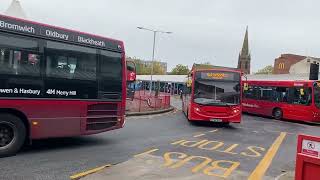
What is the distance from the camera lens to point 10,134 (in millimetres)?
10555

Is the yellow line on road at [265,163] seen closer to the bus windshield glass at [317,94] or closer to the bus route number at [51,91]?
the bus route number at [51,91]

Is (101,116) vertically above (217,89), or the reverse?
(217,89)

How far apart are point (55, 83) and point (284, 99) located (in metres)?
21.9

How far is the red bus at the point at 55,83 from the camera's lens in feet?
33.9

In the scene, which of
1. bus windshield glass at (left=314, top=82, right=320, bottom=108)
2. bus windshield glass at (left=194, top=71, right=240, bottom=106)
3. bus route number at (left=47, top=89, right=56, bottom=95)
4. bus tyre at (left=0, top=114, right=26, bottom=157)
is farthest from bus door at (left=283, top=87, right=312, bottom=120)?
bus tyre at (left=0, top=114, right=26, bottom=157)

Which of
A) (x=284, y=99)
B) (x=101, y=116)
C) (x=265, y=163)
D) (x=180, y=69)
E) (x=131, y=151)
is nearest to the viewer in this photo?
(x=265, y=163)

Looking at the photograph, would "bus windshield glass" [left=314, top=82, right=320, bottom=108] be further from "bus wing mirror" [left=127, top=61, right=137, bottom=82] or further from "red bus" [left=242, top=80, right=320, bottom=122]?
"bus wing mirror" [left=127, top=61, right=137, bottom=82]

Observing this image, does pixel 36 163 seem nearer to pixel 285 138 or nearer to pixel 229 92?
pixel 285 138

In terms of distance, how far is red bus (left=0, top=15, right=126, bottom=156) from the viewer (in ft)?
33.9

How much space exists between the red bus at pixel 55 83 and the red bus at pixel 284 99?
1798 centimetres

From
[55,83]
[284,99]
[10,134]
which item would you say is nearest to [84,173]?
[10,134]

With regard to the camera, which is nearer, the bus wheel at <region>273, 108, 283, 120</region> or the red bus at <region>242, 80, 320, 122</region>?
the red bus at <region>242, 80, 320, 122</region>

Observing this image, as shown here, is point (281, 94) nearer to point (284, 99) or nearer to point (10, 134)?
point (284, 99)

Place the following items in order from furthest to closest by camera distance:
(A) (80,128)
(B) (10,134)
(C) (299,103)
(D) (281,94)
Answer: (D) (281,94) < (C) (299,103) < (A) (80,128) < (B) (10,134)
